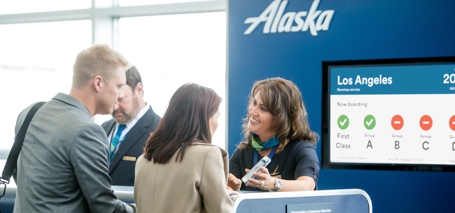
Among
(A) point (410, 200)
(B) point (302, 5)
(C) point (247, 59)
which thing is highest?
(B) point (302, 5)

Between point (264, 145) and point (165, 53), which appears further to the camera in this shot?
point (165, 53)

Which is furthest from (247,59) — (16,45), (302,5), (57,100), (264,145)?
(16,45)

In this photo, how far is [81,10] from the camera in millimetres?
5090

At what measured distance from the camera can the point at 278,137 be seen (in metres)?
2.72

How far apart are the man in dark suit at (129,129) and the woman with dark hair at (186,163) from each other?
4.35ft

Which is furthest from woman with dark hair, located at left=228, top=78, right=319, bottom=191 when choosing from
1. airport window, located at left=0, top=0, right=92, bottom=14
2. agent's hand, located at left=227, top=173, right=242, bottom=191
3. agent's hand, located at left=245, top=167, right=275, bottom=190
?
airport window, located at left=0, top=0, right=92, bottom=14

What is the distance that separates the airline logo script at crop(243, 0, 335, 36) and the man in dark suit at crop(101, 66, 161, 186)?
101 centimetres

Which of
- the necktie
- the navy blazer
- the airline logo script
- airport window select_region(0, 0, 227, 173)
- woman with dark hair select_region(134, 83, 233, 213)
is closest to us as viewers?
woman with dark hair select_region(134, 83, 233, 213)

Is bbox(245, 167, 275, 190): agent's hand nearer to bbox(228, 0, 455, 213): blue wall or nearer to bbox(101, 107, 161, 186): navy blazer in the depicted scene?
bbox(101, 107, 161, 186): navy blazer

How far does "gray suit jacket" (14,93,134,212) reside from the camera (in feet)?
6.81

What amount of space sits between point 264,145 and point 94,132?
2.94 ft

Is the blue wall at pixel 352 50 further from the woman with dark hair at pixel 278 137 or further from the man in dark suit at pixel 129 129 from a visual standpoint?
the woman with dark hair at pixel 278 137

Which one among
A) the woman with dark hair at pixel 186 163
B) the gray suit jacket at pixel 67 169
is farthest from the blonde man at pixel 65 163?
the woman with dark hair at pixel 186 163

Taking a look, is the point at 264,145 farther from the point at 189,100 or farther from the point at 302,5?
the point at 302,5
